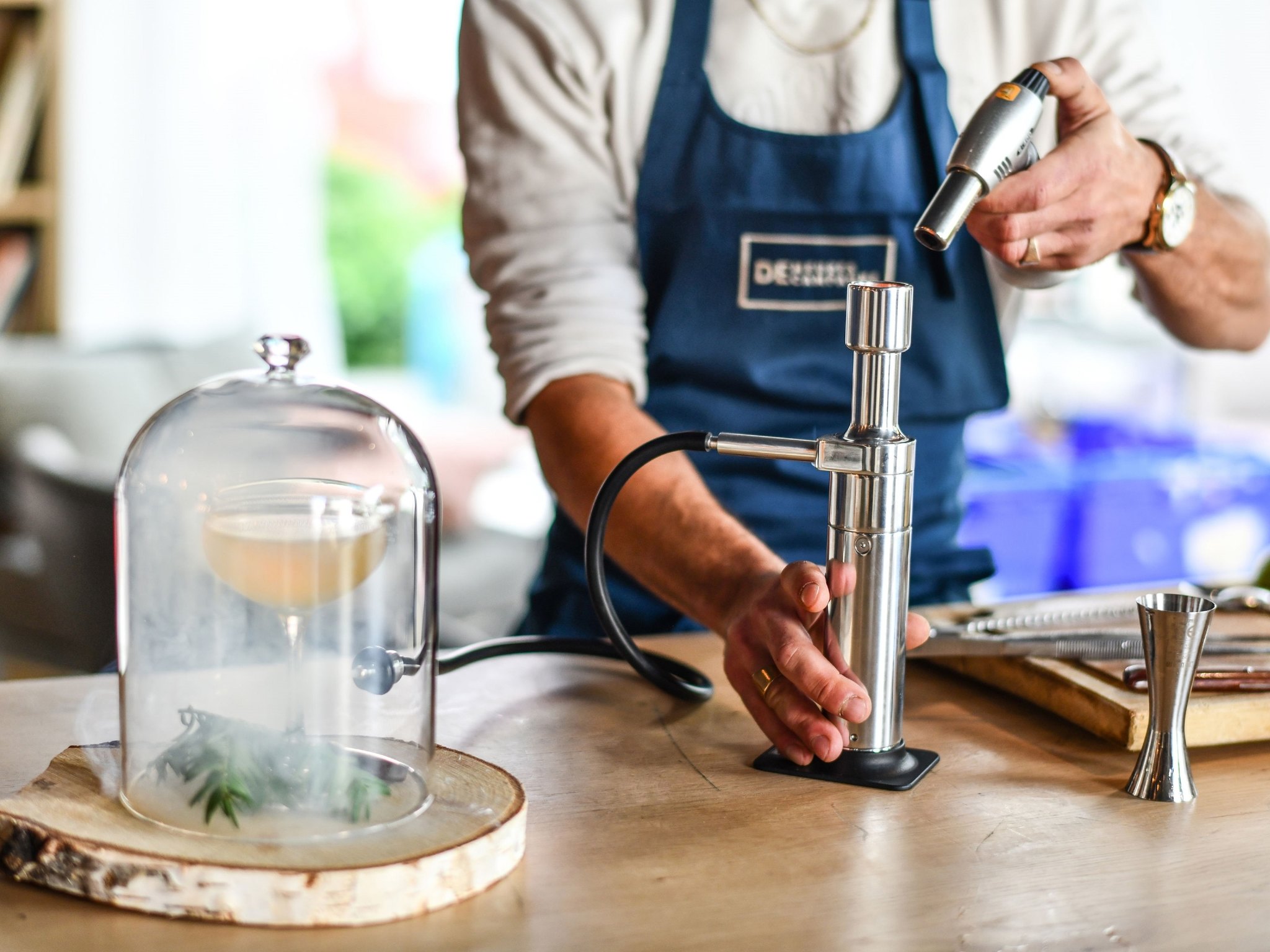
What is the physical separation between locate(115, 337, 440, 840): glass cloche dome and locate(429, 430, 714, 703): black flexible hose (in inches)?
1.7

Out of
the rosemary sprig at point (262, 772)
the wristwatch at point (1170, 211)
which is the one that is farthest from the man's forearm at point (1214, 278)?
the rosemary sprig at point (262, 772)

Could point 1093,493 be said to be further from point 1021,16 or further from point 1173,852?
point 1173,852

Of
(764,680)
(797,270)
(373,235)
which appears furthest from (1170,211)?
(373,235)

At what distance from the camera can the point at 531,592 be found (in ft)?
5.20

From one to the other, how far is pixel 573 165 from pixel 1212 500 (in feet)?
8.56

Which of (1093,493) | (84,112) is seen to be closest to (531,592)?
(1093,493)

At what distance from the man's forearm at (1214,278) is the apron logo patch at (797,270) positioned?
0.95 feet

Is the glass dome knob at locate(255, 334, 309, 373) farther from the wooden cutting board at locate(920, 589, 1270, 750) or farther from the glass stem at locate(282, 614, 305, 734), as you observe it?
the wooden cutting board at locate(920, 589, 1270, 750)

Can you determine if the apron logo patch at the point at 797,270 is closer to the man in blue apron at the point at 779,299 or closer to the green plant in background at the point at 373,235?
the man in blue apron at the point at 779,299

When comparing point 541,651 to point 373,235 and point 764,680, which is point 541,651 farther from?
point 373,235

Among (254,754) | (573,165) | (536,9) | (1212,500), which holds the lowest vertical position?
(1212,500)

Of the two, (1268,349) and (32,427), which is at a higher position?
(1268,349)

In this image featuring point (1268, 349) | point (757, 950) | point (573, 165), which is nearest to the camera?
point (757, 950)

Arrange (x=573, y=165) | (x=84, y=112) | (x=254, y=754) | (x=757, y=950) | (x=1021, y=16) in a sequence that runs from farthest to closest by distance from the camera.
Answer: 1. (x=84, y=112)
2. (x=1021, y=16)
3. (x=573, y=165)
4. (x=254, y=754)
5. (x=757, y=950)
